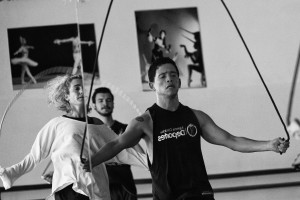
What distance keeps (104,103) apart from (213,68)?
4.97 ft

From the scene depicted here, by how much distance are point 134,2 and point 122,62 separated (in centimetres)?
52

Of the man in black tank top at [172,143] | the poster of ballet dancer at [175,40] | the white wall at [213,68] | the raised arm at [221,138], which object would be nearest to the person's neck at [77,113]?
the man in black tank top at [172,143]

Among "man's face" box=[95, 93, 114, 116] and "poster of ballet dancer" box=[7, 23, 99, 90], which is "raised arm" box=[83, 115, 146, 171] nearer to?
"man's face" box=[95, 93, 114, 116]

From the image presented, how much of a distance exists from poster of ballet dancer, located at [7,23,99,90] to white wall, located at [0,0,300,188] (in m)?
0.06

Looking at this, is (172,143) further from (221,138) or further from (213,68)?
(213,68)

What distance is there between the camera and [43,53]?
533 centimetres

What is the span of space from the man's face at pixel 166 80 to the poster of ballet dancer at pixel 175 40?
2.55 metres

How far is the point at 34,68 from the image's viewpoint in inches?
209

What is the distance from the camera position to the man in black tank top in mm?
2664

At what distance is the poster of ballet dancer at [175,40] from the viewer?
5.40 meters

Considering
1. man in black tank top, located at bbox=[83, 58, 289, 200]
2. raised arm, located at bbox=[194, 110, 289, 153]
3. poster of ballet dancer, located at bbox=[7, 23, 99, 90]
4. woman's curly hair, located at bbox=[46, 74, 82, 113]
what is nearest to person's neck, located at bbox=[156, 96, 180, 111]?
man in black tank top, located at bbox=[83, 58, 289, 200]

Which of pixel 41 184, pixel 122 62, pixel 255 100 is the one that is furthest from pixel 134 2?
pixel 41 184

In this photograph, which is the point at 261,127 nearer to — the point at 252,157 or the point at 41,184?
the point at 252,157

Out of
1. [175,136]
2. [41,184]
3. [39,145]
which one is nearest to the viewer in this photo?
[175,136]
